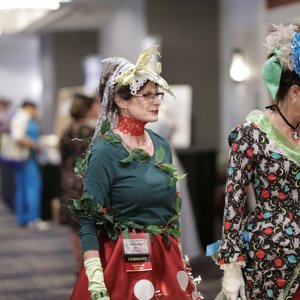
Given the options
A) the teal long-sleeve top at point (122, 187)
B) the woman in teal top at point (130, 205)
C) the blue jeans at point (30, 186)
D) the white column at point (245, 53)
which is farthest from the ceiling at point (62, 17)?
the teal long-sleeve top at point (122, 187)

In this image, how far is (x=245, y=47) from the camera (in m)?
9.20

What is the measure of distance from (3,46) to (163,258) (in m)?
20.2

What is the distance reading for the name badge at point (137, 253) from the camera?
2.88 metres

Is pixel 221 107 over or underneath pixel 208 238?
over

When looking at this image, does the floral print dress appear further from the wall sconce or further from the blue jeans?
the blue jeans

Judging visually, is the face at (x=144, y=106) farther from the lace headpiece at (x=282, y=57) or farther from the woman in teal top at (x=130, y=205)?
the lace headpiece at (x=282, y=57)

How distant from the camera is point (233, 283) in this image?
8.63ft

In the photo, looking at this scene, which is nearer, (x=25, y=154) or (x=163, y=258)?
(x=163, y=258)

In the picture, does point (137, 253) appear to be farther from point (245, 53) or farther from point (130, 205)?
point (245, 53)

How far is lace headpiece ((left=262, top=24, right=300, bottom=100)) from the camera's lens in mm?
2652

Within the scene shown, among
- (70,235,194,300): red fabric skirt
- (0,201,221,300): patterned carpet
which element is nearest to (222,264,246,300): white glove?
(70,235,194,300): red fabric skirt

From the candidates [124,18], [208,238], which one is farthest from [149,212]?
[124,18]

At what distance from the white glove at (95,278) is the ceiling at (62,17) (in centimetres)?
881

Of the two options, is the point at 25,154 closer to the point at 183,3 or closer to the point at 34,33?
the point at 183,3
